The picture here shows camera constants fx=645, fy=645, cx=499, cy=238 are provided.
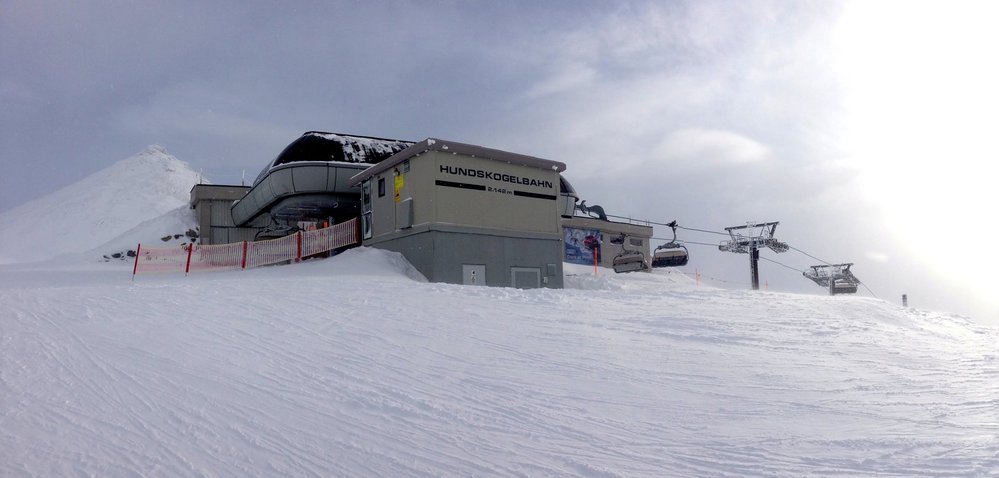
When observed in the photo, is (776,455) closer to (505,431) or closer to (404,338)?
(505,431)

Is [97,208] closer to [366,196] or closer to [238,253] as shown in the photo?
[238,253]

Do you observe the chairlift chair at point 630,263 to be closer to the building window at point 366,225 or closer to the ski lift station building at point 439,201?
the ski lift station building at point 439,201

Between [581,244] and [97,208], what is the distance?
2120 inches

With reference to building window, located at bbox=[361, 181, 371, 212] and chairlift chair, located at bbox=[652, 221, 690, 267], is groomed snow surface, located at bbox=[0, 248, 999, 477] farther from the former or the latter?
chairlift chair, located at bbox=[652, 221, 690, 267]

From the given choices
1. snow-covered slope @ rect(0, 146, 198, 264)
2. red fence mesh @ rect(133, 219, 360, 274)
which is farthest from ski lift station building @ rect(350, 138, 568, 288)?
snow-covered slope @ rect(0, 146, 198, 264)

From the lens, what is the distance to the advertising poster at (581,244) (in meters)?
38.0

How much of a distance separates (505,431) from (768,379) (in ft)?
10.8

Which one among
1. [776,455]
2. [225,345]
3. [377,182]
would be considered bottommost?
[776,455]

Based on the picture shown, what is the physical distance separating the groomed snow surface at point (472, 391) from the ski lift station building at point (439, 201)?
6.76 m

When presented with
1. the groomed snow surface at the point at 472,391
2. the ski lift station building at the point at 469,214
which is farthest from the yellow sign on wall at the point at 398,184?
the groomed snow surface at the point at 472,391

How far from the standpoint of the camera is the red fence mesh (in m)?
18.6

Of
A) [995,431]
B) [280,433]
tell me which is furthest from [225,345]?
[995,431]

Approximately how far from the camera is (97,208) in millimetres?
66188

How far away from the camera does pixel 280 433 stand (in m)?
4.95
